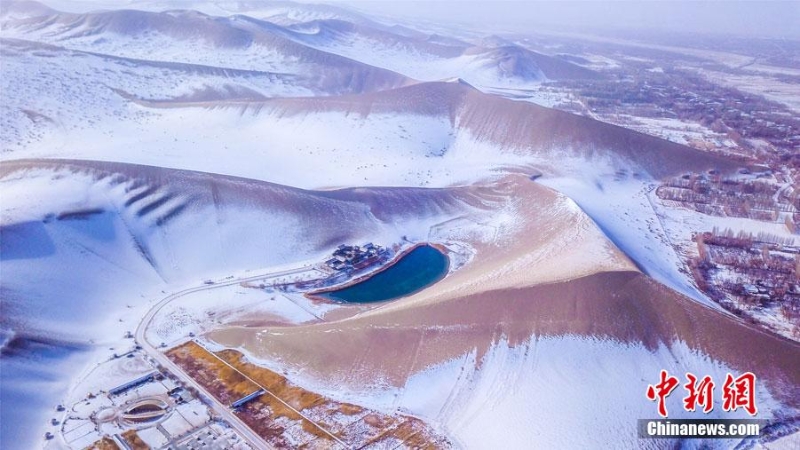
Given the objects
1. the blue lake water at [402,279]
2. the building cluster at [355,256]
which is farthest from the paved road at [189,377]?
the blue lake water at [402,279]

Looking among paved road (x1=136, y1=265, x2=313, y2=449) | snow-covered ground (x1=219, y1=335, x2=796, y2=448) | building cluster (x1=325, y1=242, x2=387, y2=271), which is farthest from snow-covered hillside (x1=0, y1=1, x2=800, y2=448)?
building cluster (x1=325, y1=242, x2=387, y2=271)

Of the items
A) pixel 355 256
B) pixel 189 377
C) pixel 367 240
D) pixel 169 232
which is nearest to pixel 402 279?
pixel 355 256

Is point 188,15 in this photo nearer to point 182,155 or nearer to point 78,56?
point 78,56

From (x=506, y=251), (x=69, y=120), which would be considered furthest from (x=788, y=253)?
(x=69, y=120)

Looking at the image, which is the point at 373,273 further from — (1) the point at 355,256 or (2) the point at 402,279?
(1) the point at 355,256

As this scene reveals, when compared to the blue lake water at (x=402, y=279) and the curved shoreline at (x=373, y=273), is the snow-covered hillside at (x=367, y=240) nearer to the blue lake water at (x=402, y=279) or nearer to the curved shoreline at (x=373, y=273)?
the curved shoreline at (x=373, y=273)
